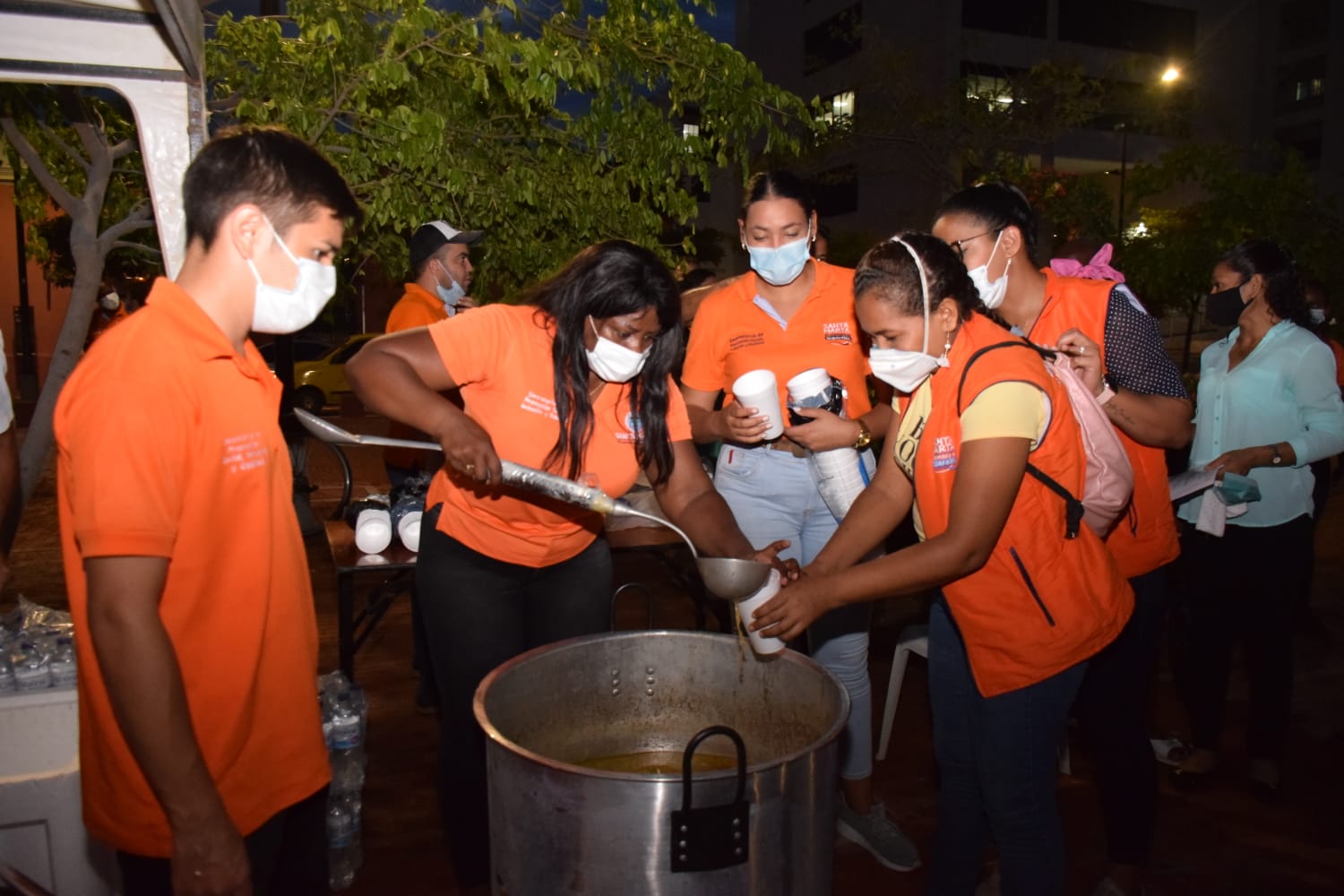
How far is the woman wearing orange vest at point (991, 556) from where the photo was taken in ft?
7.12

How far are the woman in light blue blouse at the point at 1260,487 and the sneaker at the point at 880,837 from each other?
135cm

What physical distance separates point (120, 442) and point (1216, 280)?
3967mm

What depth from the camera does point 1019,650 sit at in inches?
89.0

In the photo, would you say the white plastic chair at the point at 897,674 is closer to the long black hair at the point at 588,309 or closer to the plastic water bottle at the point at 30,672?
the long black hair at the point at 588,309

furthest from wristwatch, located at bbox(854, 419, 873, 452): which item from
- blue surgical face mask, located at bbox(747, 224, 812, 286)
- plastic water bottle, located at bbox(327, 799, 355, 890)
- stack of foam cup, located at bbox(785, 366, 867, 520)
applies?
plastic water bottle, located at bbox(327, 799, 355, 890)

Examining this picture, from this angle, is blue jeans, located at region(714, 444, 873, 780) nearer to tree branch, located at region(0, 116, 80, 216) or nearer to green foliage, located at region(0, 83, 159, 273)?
green foliage, located at region(0, 83, 159, 273)

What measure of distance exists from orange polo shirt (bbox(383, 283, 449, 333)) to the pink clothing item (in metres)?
3.06

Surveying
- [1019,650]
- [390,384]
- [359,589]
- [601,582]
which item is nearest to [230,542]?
[390,384]

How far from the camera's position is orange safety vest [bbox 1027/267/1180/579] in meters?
2.74

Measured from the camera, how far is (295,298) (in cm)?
168

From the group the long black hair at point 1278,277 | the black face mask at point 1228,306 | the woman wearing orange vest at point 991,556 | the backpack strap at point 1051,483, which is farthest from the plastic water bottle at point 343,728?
the long black hair at point 1278,277

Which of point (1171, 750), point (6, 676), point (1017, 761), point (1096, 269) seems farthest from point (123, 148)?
point (1171, 750)

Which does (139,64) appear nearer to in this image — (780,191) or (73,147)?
(780,191)

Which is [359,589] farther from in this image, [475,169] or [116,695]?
[116,695]
